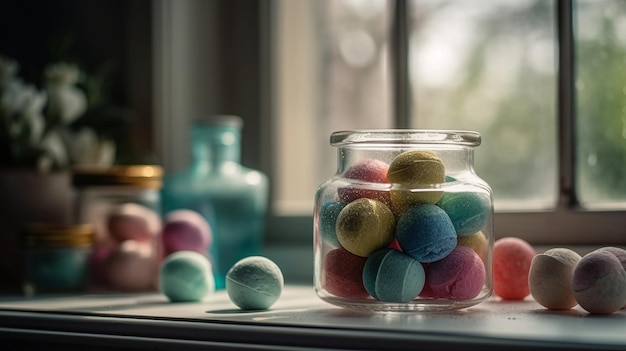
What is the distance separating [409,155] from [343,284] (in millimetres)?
152

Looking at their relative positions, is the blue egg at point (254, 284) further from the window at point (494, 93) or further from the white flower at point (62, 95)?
the white flower at point (62, 95)

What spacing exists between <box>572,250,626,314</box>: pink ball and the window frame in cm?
30

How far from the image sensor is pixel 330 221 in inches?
36.8

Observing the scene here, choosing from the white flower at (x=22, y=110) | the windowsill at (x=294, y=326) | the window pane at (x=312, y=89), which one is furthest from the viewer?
the window pane at (x=312, y=89)

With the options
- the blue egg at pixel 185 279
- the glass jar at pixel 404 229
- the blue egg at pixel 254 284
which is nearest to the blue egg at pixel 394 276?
the glass jar at pixel 404 229

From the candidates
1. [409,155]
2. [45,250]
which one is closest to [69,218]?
[45,250]

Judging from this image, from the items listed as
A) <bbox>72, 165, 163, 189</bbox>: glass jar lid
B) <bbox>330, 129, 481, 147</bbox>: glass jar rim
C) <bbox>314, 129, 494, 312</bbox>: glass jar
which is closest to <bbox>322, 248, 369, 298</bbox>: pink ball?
<bbox>314, 129, 494, 312</bbox>: glass jar

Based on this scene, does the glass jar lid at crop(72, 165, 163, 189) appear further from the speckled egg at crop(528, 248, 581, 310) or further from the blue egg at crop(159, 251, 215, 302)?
the speckled egg at crop(528, 248, 581, 310)

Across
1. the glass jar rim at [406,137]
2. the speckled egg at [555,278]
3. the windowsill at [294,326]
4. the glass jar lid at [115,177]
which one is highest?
the glass jar rim at [406,137]

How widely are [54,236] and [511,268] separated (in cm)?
62

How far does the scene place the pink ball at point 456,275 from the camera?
0.88m

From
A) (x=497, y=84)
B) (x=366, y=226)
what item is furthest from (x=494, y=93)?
(x=366, y=226)

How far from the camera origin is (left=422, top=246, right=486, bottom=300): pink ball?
2.90 ft

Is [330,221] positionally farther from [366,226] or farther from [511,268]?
[511,268]
